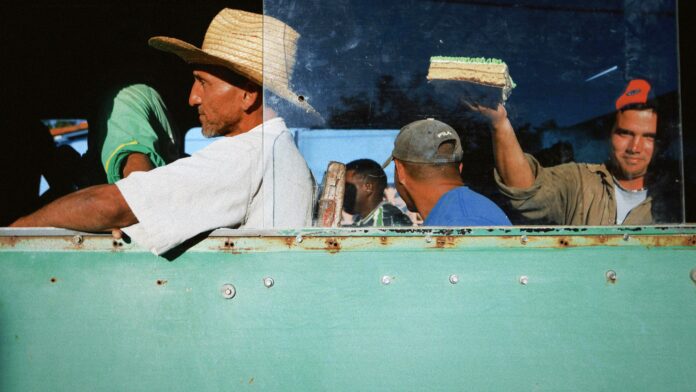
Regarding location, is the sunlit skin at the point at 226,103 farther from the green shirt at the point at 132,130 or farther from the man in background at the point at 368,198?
the man in background at the point at 368,198

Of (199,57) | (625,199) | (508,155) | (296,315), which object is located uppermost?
(199,57)

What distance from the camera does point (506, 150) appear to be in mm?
1562

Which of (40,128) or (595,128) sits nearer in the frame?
(595,128)

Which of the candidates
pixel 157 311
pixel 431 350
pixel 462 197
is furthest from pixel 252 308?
pixel 462 197

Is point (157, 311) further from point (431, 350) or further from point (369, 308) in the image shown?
point (431, 350)

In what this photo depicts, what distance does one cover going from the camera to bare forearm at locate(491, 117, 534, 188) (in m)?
1.56

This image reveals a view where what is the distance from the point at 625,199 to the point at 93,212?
59.0 inches

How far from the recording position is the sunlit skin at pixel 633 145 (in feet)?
5.26

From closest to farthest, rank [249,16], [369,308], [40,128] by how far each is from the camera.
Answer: [369,308] < [249,16] < [40,128]

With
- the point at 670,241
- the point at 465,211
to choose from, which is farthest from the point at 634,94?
the point at 465,211

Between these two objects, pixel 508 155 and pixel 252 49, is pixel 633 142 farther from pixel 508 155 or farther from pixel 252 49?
pixel 252 49

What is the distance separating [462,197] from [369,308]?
0.41 metres

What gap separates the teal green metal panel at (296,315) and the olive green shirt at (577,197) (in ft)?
0.43

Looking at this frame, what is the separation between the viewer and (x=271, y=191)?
1583mm
